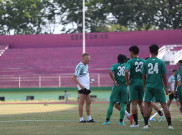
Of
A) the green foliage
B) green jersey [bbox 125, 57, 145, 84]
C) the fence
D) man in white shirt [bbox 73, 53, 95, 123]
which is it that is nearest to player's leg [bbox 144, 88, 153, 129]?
green jersey [bbox 125, 57, 145, 84]

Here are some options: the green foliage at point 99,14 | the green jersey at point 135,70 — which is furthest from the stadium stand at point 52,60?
the green jersey at point 135,70

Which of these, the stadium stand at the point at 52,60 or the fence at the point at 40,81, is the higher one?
the stadium stand at the point at 52,60

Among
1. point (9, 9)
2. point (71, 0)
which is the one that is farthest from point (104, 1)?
point (9, 9)

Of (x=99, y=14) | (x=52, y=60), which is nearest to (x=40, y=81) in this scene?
(x=52, y=60)

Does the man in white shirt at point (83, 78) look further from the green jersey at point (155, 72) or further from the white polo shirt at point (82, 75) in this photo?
the green jersey at point (155, 72)

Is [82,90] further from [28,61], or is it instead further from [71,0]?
[71,0]

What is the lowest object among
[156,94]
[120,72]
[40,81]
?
[40,81]

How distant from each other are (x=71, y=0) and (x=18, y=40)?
14.3 metres

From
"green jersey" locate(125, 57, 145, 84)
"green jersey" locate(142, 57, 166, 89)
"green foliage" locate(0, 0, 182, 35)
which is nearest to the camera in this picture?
"green jersey" locate(142, 57, 166, 89)

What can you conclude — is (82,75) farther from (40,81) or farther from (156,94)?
(40,81)

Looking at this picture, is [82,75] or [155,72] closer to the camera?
[155,72]

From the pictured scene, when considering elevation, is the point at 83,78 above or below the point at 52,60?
below

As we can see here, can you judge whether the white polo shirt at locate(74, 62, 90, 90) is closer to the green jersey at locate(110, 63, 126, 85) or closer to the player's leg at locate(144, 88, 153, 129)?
the green jersey at locate(110, 63, 126, 85)

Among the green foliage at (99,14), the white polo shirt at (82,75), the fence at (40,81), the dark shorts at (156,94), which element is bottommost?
the fence at (40,81)
